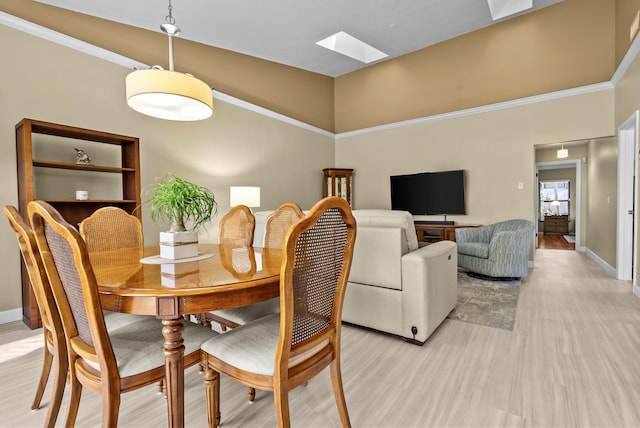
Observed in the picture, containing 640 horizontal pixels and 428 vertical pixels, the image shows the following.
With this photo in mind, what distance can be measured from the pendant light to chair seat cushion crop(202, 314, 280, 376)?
137cm

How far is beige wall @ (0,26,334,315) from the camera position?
9.11 ft

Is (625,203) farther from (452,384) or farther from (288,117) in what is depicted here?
(288,117)

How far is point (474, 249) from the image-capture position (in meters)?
4.26

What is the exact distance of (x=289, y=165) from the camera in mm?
5785

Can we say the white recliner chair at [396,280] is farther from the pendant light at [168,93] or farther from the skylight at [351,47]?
the skylight at [351,47]

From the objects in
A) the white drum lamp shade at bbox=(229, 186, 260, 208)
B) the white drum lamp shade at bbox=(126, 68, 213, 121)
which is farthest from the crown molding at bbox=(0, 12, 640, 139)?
the white drum lamp shade at bbox=(126, 68, 213, 121)

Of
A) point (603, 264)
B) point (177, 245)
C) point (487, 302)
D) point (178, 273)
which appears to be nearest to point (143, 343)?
point (178, 273)

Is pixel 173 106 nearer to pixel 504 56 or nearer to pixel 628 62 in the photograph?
pixel 628 62

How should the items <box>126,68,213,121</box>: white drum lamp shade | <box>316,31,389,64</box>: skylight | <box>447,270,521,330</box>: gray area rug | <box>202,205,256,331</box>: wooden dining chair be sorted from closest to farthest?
1. <box>126,68,213,121</box>: white drum lamp shade
2. <box>202,205,256,331</box>: wooden dining chair
3. <box>447,270,521,330</box>: gray area rug
4. <box>316,31,389,64</box>: skylight

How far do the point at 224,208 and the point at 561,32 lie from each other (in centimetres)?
567

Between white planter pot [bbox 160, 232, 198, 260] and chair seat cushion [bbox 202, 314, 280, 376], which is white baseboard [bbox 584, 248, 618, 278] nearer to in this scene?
chair seat cushion [bbox 202, 314, 280, 376]

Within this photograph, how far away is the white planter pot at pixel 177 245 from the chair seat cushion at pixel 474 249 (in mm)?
3780

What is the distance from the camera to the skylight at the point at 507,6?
4.42 metres

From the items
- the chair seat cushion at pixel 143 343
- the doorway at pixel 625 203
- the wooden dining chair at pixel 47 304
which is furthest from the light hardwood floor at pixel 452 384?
the doorway at pixel 625 203
